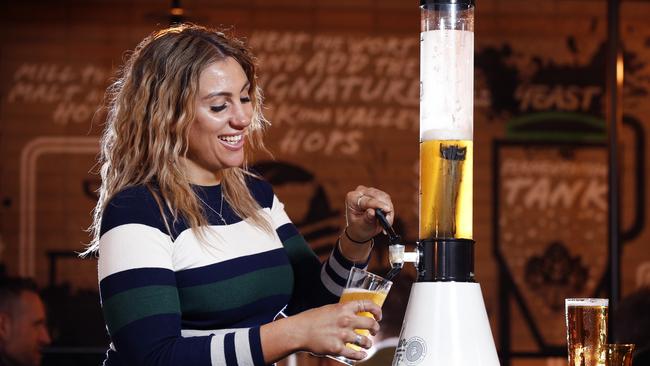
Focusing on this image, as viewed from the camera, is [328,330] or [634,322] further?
[634,322]

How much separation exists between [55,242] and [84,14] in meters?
1.03

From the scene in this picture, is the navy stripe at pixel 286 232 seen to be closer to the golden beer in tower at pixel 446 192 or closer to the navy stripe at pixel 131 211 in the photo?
the navy stripe at pixel 131 211

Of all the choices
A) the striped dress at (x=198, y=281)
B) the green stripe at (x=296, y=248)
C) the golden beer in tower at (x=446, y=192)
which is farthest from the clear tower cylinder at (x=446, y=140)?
the green stripe at (x=296, y=248)

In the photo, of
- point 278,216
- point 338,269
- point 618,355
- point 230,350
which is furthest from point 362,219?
point 618,355

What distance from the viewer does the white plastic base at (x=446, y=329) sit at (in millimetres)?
1840

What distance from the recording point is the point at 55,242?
5.22 meters

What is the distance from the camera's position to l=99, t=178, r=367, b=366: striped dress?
6.59 feet

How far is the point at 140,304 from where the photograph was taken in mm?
2018

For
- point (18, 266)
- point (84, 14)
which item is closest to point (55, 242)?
point (18, 266)

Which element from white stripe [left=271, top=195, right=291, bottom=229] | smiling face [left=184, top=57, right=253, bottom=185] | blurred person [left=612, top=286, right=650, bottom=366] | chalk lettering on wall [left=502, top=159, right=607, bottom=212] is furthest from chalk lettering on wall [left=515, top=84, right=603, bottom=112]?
smiling face [left=184, top=57, right=253, bottom=185]

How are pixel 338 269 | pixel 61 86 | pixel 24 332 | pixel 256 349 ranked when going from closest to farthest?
1. pixel 256 349
2. pixel 338 269
3. pixel 24 332
4. pixel 61 86

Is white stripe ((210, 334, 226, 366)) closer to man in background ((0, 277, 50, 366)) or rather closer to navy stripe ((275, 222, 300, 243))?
navy stripe ((275, 222, 300, 243))

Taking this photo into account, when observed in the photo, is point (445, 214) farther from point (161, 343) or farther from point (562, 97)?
point (562, 97)

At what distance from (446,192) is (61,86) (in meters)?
3.71
